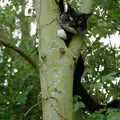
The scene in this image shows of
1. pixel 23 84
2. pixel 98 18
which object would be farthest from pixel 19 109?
pixel 98 18

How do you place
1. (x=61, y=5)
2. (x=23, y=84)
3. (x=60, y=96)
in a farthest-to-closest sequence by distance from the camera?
1. (x=23, y=84)
2. (x=61, y=5)
3. (x=60, y=96)

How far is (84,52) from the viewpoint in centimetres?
302

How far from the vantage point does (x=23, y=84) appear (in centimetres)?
328

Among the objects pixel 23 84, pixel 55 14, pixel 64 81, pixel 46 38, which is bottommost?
pixel 23 84

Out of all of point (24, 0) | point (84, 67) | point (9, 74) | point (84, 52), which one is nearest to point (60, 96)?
point (84, 67)

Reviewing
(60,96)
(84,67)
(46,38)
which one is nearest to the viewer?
(60,96)

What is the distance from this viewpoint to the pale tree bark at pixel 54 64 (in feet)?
6.09

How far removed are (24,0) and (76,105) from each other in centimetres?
204

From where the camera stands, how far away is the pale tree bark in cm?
186

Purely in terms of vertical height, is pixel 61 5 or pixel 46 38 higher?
pixel 61 5

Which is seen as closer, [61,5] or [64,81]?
[64,81]

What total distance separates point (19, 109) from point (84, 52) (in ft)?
2.89

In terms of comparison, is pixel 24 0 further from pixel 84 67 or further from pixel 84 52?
pixel 84 67

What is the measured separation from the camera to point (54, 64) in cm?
194
